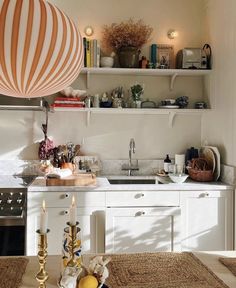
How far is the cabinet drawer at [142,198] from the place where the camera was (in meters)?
2.81

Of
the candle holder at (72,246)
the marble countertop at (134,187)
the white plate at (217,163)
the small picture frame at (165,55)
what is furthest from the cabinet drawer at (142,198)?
the candle holder at (72,246)

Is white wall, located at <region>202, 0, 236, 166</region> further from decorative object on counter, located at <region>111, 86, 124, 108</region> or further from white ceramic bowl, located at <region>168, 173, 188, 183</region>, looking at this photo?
decorative object on counter, located at <region>111, 86, 124, 108</region>

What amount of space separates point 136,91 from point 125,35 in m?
0.53

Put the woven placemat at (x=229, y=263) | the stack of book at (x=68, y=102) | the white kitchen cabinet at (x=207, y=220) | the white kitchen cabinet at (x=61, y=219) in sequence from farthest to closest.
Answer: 1. the stack of book at (x=68, y=102)
2. the white kitchen cabinet at (x=207, y=220)
3. the white kitchen cabinet at (x=61, y=219)
4. the woven placemat at (x=229, y=263)

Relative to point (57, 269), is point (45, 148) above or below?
above

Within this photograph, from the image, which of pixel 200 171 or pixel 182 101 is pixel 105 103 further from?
pixel 200 171

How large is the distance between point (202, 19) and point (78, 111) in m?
1.54

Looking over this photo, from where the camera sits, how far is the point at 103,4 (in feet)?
11.4

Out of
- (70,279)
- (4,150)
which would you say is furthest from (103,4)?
(70,279)

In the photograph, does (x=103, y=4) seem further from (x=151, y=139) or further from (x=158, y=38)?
(x=151, y=139)

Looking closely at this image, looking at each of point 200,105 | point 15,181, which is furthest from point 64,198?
point 200,105

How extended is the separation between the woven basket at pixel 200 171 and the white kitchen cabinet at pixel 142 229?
0.43 m

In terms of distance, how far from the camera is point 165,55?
136 inches

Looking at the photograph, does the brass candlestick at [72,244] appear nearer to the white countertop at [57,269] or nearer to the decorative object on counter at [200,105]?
the white countertop at [57,269]
